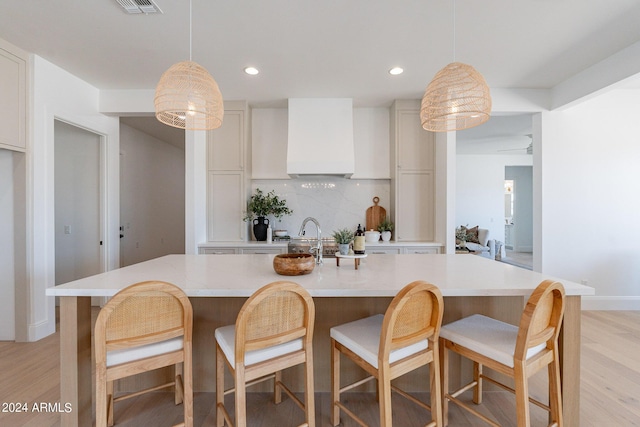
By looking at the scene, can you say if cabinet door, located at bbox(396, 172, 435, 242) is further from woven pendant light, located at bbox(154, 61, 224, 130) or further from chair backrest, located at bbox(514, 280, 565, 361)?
woven pendant light, located at bbox(154, 61, 224, 130)

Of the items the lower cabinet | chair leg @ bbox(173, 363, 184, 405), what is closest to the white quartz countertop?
chair leg @ bbox(173, 363, 184, 405)

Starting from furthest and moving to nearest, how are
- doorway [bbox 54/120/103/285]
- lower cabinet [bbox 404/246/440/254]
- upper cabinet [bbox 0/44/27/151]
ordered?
doorway [bbox 54/120/103/285]
lower cabinet [bbox 404/246/440/254]
upper cabinet [bbox 0/44/27/151]

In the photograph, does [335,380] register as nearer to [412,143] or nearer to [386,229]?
[386,229]

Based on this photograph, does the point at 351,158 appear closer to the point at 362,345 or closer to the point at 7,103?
the point at 362,345

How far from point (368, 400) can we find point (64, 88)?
4.08m

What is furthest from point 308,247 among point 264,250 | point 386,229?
point 386,229

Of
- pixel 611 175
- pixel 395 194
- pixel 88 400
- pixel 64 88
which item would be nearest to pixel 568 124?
pixel 611 175

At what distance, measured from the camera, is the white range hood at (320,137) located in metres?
3.75

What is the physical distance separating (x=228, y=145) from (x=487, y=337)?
11.5 feet

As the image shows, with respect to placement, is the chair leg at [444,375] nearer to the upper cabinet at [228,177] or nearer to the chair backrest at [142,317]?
the chair backrest at [142,317]

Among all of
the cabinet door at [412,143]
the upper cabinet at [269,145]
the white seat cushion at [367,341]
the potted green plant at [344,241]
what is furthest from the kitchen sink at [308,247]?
the white seat cushion at [367,341]

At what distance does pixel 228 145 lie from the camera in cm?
395

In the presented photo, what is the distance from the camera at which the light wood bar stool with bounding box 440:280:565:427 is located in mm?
1338

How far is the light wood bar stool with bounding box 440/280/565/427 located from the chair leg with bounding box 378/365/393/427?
44cm
